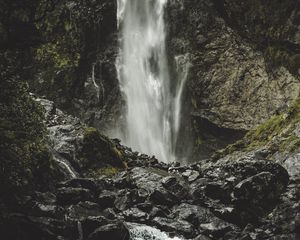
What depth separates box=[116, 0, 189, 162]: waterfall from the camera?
177 feet

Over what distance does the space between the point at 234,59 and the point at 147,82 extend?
10122 millimetres

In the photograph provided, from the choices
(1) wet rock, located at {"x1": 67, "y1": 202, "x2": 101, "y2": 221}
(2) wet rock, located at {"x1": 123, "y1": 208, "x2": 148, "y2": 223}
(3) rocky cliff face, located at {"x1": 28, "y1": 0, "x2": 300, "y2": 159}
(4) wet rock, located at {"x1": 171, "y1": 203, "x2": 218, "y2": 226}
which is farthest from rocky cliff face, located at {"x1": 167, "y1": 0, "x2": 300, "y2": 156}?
(1) wet rock, located at {"x1": 67, "y1": 202, "x2": 101, "y2": 221}

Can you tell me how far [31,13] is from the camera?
15961mm

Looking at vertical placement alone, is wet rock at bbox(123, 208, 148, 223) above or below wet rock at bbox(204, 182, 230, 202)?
below

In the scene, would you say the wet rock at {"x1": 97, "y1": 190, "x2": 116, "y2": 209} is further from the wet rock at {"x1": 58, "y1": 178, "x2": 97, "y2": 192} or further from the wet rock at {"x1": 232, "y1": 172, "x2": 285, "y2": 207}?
the wet rock at {"x1": 232, "y1": 172, "x2": 285, "y2": 207}

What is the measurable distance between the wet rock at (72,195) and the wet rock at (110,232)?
3.66m

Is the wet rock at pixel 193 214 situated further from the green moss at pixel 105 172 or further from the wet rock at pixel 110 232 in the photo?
the green moss at pixel 105 172

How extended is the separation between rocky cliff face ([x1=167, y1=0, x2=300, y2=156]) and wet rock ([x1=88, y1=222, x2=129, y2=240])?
Answer: 3273 centimetres

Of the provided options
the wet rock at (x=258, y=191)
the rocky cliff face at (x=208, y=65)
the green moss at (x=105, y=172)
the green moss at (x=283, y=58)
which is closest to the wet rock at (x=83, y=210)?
the wet rock at (x=258, y=191)

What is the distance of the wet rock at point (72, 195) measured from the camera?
73.4 feet

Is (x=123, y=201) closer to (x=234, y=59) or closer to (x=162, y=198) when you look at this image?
(x=162, y=198)

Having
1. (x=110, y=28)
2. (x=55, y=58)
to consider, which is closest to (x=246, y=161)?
(x=55, y=58)

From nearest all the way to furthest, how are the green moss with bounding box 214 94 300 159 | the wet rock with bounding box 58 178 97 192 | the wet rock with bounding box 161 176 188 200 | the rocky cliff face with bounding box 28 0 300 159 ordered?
the wet rock with bounding box 58 178 97 192, the wet rock with bounding box 161 176 188 200, the green moss with bounding box 214 94 300 159, the rocky cliff face with bounding box 28 0 300 159

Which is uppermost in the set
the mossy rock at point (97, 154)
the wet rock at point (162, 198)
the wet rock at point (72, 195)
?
the mossy rock at point (97, 154)
